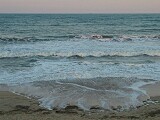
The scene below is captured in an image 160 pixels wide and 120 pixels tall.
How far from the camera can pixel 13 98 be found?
44.4 feet

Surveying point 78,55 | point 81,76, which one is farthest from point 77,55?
point 81,76

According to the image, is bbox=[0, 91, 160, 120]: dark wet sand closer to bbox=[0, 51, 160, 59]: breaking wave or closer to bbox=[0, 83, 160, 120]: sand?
bbox=[0, 83, 160, 120]: sand

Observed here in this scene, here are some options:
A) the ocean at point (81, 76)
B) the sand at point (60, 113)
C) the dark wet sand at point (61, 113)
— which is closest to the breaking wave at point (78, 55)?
the ocean at point (81, 76)

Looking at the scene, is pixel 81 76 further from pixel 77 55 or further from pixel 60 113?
pixel 77 55

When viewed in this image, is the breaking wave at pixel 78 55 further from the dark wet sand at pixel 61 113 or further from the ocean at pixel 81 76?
the dark wet sand at pixel 61 113

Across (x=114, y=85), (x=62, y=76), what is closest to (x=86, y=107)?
(x=114, y=85)

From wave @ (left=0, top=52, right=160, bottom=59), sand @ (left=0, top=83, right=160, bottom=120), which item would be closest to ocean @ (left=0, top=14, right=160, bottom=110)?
wave @ (left=0, top=52, right=160, bottom=59)

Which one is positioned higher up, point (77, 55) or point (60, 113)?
point (60, 113)

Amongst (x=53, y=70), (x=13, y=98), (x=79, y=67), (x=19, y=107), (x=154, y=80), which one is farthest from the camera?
(x=79, y=67)

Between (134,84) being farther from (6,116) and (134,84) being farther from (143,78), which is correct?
(6,116)

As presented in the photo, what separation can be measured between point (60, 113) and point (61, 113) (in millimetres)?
34

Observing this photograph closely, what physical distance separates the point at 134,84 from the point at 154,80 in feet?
4.95

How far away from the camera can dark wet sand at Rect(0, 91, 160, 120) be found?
10930 millimetres

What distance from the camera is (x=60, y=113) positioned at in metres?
11.6
